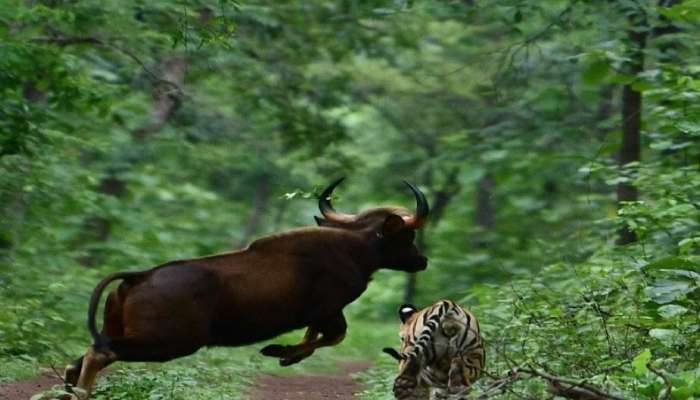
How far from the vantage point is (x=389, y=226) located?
11.8 meters

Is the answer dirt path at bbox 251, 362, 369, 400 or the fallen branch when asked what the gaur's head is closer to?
dirt path at bbox 251, 362, 369, 400

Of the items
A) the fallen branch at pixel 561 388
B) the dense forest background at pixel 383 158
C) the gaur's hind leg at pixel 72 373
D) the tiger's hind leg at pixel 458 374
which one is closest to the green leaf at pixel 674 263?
the dense forest background at pixel 383 158

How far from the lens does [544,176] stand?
2608 cm

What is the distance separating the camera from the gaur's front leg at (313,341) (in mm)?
11227

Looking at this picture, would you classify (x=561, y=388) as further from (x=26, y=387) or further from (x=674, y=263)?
(x=26, y=387)

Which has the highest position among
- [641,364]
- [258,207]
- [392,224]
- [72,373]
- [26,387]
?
[641,364]

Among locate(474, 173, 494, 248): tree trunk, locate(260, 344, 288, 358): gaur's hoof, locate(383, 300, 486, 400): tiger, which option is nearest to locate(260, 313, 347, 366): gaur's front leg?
locate(260, 344, 288, 358): gaur's hoof

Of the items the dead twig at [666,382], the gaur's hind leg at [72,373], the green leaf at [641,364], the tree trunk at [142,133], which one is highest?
the dead twig at [666,382]

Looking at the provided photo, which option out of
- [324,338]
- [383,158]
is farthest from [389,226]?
[383,158]

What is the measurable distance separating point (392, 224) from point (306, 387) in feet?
8.58

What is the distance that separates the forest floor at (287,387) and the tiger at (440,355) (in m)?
2.90

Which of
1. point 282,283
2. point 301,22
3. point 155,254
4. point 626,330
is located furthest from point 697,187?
point 155,254

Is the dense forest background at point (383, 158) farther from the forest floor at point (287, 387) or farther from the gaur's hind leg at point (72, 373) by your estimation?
the gaur's hind leg at point (72, 373)

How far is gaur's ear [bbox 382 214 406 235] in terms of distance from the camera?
1180cm
